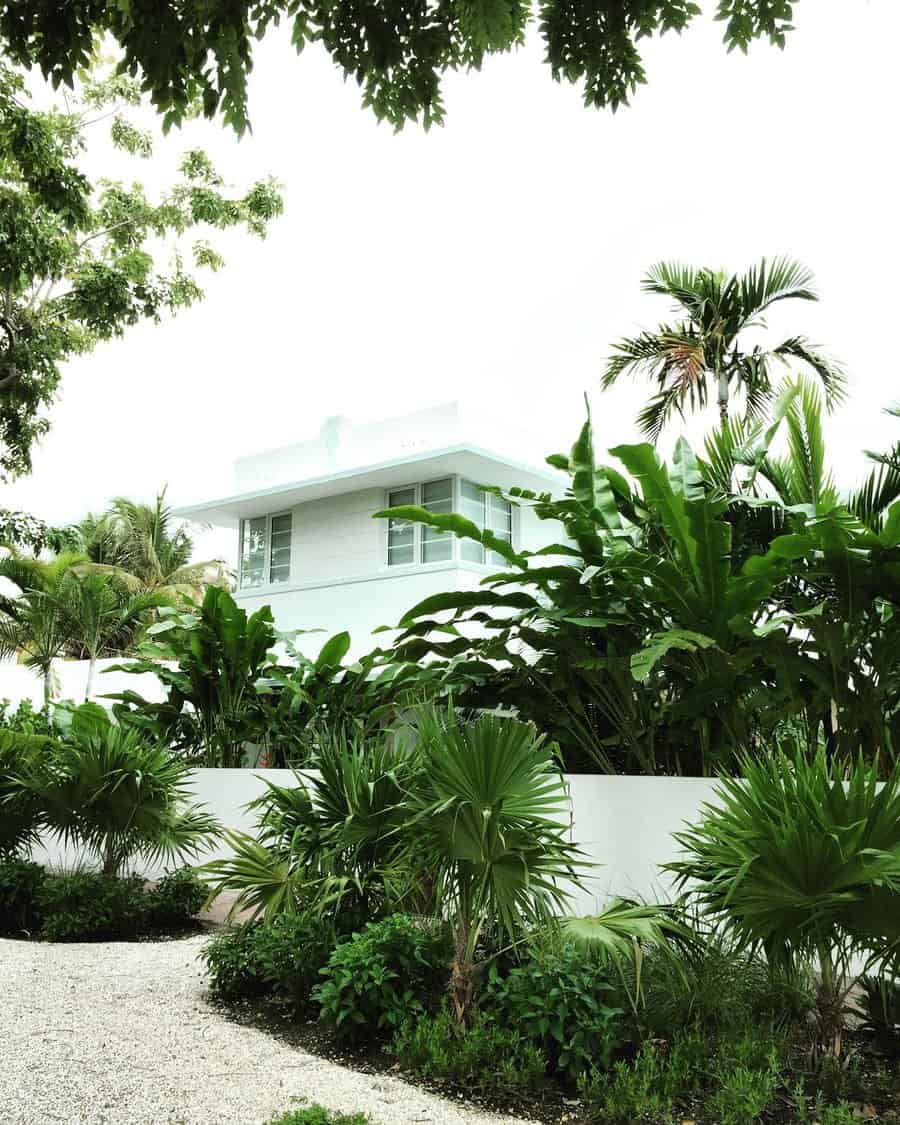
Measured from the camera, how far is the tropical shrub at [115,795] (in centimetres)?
768

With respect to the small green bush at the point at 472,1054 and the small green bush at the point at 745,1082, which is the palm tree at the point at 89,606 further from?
the small green bush at the point at 745,1082

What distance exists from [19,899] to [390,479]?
30.9 feet

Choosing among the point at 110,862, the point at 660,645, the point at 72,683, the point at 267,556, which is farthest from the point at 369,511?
the point at 660,645

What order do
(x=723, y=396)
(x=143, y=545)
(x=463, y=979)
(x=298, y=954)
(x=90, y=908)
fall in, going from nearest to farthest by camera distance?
(x=463, y=979) < (x=298, y=954) < (x=90, y=908) < (x=723, y=396) < (x=143, y=545)

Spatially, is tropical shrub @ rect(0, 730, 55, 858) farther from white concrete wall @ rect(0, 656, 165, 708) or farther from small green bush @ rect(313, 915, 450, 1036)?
white concrete wall @ rect(0, 656, 165, 708)

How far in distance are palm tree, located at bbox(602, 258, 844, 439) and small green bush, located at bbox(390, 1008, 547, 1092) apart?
390 inches

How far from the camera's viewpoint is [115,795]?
773 centimetres

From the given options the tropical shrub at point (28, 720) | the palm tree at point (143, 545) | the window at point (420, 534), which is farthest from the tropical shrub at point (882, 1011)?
the palm tree at point (143, 545)

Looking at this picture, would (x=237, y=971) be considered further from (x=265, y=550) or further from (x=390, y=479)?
(x=265, y=550)

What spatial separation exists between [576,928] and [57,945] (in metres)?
4.86

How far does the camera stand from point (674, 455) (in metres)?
7.55

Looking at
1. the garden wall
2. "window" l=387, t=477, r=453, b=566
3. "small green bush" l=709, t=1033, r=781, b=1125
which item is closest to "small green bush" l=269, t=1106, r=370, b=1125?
"small green bush" l=709, t=1033, r=781, b=1125

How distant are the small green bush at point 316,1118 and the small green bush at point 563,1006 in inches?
39.2

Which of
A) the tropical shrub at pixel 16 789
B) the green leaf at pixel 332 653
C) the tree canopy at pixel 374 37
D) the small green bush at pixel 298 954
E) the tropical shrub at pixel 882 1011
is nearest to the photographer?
the tree canopy at pixel 374 37
